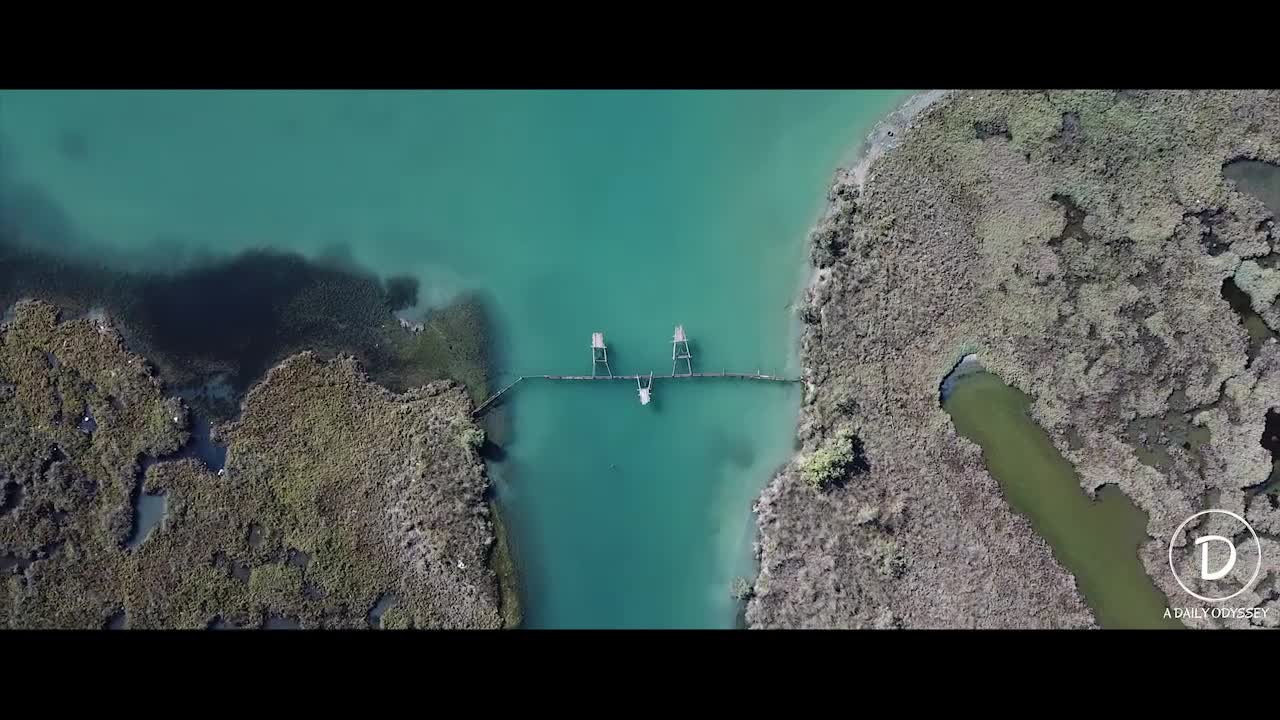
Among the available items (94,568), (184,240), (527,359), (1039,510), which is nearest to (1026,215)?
(1039,510)

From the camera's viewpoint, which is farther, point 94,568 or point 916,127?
point 916,127

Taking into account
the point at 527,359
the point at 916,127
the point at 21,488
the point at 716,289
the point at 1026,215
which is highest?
the point at 916,127

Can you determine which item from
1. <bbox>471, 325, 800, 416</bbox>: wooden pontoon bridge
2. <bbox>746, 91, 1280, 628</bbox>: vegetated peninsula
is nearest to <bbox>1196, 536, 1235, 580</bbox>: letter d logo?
<bbox>746, 91, 1280, 628</bbox>: vegetated peninsula

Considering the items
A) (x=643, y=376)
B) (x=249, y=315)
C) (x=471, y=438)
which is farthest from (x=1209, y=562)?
(x=249, y=315)

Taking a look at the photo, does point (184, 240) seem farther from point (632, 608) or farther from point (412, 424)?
point (632, 608)

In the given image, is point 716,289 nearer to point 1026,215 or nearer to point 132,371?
point 1026,215

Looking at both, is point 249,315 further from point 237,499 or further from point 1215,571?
point 1215,571

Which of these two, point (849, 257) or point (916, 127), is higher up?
point (916, 127)

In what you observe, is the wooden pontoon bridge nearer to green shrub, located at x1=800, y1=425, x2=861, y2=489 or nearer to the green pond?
green shrub, located at x1=800, y1=425, x2=861, y2=489
